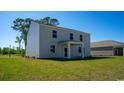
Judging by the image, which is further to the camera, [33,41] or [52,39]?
[33,41]

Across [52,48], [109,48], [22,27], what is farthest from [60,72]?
[109,48]

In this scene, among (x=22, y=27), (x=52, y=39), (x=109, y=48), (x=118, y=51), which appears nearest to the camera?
(x=52, y=39)

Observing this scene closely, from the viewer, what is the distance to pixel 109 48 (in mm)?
31703

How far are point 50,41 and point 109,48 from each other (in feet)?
54.5

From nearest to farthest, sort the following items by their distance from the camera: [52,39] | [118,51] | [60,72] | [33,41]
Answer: [60,72] < [52,39] < [33,41] < [118,51]

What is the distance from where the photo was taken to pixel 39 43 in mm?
18062

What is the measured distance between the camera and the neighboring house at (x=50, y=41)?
18.3 metres

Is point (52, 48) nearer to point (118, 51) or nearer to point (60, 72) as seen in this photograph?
point (60, 72)

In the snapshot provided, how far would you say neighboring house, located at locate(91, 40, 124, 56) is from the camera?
30969 millimetres

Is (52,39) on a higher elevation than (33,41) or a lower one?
higher

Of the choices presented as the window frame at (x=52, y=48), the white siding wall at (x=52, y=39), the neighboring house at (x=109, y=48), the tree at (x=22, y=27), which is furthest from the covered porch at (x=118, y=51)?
the tree at (x=22, y=27)
